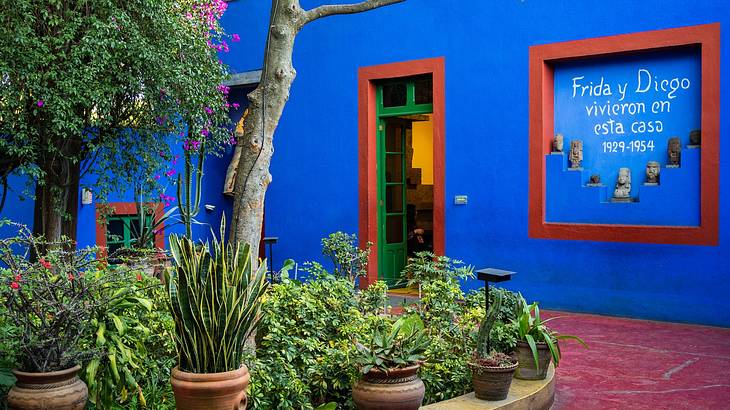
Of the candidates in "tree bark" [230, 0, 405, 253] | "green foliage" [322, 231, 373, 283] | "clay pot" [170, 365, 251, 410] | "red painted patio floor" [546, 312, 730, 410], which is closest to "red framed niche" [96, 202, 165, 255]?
"green foliage" [322, 231, 373, 283]

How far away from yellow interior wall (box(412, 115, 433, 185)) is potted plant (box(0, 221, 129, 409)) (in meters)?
8.00

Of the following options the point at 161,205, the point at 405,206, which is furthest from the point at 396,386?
the point at 161,205

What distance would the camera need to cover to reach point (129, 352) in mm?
3906

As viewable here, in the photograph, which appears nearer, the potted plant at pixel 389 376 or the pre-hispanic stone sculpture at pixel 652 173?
the potted plant at pixel 389 376

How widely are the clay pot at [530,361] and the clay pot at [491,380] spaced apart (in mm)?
476

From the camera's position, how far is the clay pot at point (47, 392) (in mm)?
3371

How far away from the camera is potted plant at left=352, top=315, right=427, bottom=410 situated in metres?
3.80

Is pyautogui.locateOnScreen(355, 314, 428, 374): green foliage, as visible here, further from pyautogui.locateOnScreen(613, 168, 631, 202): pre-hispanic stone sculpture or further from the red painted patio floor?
pyautogui.locateOnScreen(613, 168, 631, 202): pre-hispanic stone sculpture

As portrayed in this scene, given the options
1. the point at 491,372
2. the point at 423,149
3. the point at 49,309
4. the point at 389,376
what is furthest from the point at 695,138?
the point at 49,309

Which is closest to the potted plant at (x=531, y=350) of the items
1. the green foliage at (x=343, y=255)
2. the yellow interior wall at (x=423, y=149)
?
the green foliage at (x=343, y=255)

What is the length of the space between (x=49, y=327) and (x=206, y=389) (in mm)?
783

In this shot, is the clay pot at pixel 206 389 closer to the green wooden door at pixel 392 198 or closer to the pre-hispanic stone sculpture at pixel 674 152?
the pre-hispanic stone sculpture at pixel 674 152

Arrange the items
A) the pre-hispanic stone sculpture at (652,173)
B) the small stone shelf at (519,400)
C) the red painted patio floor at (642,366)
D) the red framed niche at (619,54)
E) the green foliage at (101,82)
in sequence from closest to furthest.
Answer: the small stone shelf at (519,400), the red painted patio floor at (642,366), the green foliage at (101,82), the red framed niche at (619,54), the pre-hispanic stone sculpture at (652,173)

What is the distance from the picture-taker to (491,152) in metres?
8.84
